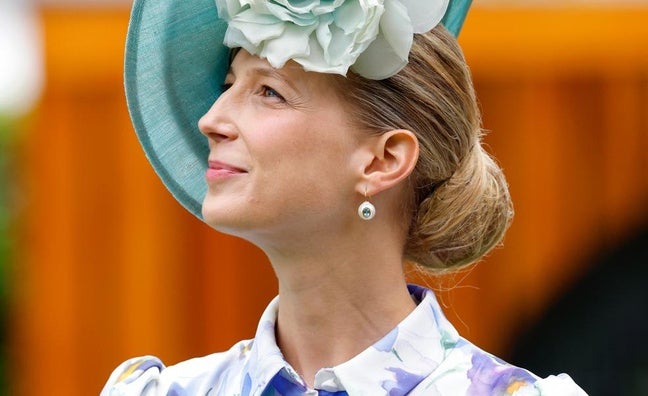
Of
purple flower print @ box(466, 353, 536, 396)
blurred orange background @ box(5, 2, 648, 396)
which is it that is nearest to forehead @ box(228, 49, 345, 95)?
Answer: purple flower print @ box(466, 353, 536, 396)

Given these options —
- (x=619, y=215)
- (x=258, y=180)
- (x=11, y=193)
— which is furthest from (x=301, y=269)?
(x=11, y=193)

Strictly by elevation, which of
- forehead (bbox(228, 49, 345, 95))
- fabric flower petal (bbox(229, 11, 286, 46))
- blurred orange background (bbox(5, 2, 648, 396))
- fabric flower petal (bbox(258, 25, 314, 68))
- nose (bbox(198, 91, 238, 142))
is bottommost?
blurred orange background (bbox(5, 2, 648, 396))

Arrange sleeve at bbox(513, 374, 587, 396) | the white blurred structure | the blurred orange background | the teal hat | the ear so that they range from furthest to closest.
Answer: the white blurred structure
the blurred orange background
the teal hat
the ear
sleeve at bbox(513, 374, 587, 396)

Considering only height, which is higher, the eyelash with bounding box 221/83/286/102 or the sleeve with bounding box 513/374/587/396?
the eyelash with bounding box 221/83/286/102

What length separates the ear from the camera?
2.44 meters

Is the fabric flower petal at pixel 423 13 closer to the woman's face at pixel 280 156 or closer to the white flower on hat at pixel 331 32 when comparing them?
the white flower on hat at pixel 331 32

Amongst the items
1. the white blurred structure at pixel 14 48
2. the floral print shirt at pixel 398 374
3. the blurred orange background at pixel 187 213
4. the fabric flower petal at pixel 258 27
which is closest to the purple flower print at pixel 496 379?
the floral print shirt at pixel 398 374

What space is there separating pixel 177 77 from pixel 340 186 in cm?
40

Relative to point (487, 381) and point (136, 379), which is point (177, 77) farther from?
point (487, 381)

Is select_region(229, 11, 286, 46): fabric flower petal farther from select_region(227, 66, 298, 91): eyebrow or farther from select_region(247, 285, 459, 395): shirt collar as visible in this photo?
select_region(247, 285, 459, 395): shirt collar

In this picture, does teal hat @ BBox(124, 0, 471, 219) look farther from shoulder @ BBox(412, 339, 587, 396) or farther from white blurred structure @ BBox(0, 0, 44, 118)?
white blurred structure @ BBox(0, 0, 44, 118)

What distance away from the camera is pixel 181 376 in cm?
254

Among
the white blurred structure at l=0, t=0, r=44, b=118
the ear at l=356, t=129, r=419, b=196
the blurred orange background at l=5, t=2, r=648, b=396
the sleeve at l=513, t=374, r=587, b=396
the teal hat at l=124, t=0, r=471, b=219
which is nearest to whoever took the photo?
the sleeve at l=513, t=374, r=587, b=396

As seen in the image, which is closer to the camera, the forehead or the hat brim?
the forehead
